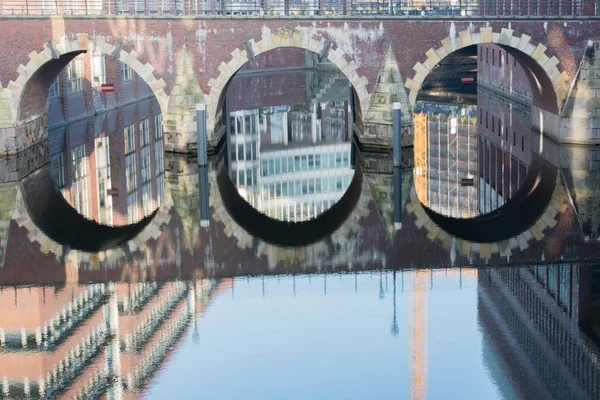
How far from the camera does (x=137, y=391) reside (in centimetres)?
1622

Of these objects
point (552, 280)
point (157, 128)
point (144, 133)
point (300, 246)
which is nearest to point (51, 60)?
point (144, 133)

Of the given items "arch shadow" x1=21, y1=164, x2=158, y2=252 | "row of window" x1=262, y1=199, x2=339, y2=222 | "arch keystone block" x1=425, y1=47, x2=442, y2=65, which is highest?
"arch keystone block" x1=425, y1=47, x2=442, y2=65

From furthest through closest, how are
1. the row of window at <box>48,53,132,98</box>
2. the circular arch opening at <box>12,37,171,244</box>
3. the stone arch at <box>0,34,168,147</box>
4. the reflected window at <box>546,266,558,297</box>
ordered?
the row of window at <box>48,53,132,98</box>
the stone arch at <box>0,34,168,147</box>
the circular arch opening at <box>12,37,171,244</box>
the reflected window at <box>546,266,558,297</box>

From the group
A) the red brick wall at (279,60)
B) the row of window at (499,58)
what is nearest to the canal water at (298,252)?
the row of window at (499,58)

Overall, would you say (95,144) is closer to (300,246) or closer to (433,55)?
(433,55)

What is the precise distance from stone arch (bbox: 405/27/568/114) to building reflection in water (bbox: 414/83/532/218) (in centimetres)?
263

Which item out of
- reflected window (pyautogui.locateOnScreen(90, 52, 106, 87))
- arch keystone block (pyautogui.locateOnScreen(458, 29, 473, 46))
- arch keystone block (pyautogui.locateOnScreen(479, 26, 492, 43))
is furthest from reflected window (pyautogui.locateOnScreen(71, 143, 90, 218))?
arch keystone block (pyautogui.locateOnScreen(479, 26, 492, 43))

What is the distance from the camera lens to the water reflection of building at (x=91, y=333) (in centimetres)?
1664

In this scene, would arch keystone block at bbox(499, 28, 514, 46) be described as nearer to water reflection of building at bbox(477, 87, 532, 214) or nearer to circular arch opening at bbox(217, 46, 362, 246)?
water reflection of building at bbox(477, 87, 532, 214)

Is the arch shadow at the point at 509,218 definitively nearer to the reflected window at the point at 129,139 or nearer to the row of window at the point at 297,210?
the row of window at the point at 297,210

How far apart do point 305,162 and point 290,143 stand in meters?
7.99

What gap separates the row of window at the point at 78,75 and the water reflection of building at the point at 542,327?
29.6 m

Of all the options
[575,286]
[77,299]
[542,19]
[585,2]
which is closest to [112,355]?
[77,299]

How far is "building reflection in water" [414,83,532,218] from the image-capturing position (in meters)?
33.5
